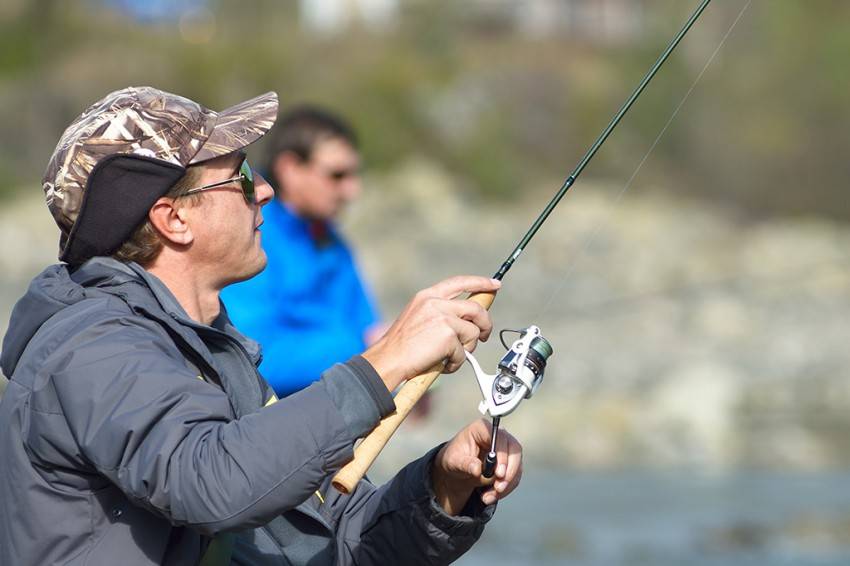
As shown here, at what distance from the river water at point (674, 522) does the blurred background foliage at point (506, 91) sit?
51.2 feet

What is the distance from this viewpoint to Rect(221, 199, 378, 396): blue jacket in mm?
4926

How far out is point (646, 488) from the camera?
41.6ft

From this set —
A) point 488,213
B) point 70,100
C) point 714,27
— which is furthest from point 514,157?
point 70,100

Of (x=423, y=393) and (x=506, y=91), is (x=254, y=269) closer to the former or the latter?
(x=423, y=393)

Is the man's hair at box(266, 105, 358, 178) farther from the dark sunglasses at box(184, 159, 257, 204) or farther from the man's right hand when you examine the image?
the man's right hand

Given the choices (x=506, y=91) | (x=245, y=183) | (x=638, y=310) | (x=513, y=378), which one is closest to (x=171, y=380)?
(x=245, y=183)

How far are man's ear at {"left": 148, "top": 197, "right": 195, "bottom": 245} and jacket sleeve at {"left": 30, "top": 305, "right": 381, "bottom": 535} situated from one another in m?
A: 0.25

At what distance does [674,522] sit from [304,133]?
609cm

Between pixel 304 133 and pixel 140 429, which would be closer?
pixel 140 429

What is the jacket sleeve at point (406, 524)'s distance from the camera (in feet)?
9.21

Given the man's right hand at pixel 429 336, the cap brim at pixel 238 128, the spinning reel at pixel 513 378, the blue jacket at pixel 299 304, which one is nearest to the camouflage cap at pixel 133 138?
the cap brim at pixel 238 128

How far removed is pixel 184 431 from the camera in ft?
7.31

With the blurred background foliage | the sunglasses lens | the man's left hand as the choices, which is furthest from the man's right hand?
the blurred background foliage

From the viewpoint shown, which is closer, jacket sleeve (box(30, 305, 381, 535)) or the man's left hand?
jacket sleeve (box(30, 305, 381, 535))
